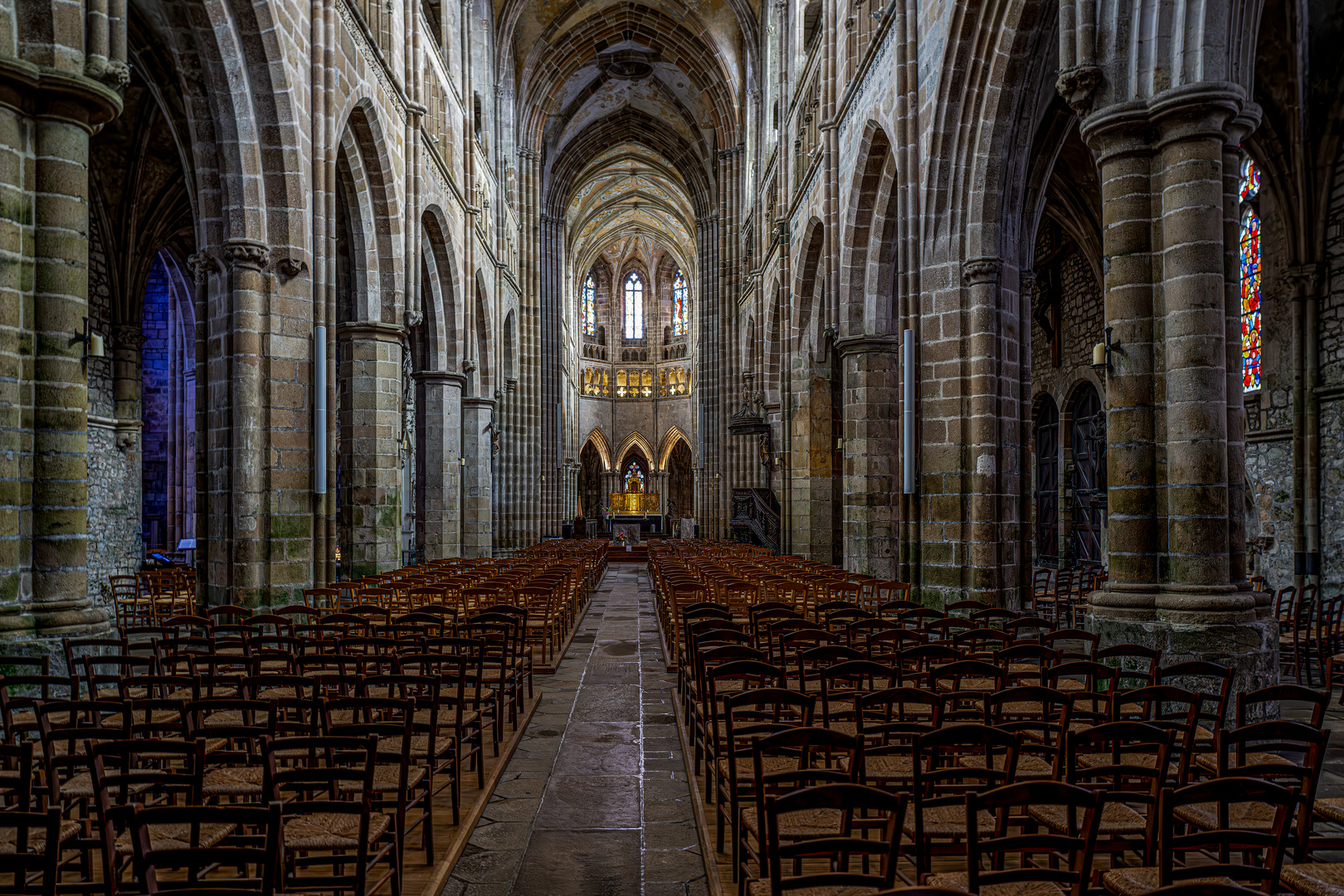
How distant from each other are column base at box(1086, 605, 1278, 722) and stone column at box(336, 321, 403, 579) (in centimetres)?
1141

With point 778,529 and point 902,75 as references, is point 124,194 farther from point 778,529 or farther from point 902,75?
point 778,529

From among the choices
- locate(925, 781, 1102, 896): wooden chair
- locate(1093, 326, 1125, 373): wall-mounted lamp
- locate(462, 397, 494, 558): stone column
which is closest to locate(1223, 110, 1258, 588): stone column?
locate(1093, 326, 1125, 373): wall-mounted lamp

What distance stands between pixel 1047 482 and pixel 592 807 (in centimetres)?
1937

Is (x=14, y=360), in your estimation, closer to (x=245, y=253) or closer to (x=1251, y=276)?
(x=245, y=253)

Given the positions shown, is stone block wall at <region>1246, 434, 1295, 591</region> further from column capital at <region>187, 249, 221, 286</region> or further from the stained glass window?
column capital at <region>187, 249, 221, 286</region>

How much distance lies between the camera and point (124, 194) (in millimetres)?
18047

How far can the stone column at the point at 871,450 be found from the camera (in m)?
14.8

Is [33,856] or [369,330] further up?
[369,330]

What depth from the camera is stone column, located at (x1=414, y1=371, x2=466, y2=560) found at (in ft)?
63.8

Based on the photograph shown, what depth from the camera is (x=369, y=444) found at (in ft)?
48.5

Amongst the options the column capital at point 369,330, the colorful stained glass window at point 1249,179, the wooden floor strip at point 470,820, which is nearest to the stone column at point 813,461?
the colorful stained glass window at point 1249,179

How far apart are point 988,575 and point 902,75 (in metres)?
6.88

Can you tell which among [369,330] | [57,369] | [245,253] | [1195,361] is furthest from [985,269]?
[57,369]

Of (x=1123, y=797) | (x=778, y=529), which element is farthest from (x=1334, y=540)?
(x=778, y=529)
